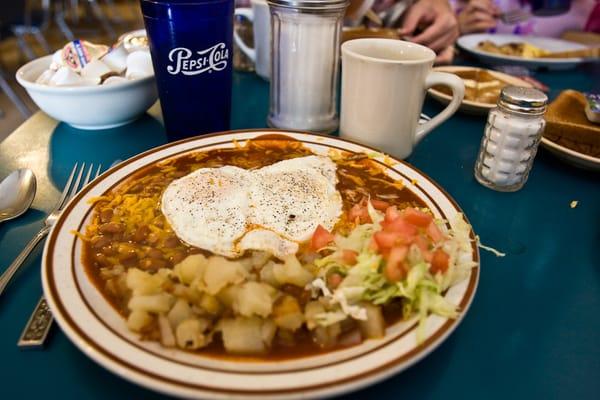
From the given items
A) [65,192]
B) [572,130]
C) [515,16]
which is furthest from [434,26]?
[65,192]

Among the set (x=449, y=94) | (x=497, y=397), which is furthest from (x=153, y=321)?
(x=449, y=94)

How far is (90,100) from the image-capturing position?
1.53m

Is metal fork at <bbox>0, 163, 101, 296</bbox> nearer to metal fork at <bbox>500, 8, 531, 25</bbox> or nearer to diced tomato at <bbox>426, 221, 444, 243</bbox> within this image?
diced tomato at <bbox>426, 221, 444, 243</bbox>

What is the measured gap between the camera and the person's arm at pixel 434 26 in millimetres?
2500

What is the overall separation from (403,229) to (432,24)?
209cm

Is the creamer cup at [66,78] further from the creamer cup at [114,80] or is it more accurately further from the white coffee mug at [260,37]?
the white coffee mug at [260,37]

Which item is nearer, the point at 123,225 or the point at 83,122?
the point at 123,225

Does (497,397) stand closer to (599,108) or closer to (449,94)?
(599,108)

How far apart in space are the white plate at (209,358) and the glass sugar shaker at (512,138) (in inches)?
19.4

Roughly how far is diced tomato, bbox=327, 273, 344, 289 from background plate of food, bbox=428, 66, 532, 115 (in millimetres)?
1185

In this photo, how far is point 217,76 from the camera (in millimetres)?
1485

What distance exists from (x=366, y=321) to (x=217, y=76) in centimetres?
99

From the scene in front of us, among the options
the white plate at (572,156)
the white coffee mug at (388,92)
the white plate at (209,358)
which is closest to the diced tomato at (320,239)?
the white plate at (209,358)

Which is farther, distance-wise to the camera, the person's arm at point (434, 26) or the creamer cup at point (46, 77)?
the person's arm at point (434, 26)
